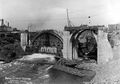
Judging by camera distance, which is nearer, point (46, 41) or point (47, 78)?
point (47, 78)

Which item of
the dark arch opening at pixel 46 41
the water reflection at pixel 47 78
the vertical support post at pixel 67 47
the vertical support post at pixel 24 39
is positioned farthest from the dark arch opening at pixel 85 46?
the vertical support post at pixel 24 39

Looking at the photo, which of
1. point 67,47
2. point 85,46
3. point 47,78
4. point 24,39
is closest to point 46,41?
point 24,39

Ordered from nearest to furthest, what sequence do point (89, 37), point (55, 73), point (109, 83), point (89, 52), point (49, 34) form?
point (109, 83) → point (55, 73) → point (89, 52) → point (89, 37) → point (49, 34)

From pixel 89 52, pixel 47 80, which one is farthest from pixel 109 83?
pixel 89 52

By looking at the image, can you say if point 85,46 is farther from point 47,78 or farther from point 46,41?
point 47,78

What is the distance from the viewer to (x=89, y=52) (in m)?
34.5

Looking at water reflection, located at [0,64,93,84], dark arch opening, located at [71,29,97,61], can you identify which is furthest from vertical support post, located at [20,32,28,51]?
water reflection, located at [0,64,93,84]

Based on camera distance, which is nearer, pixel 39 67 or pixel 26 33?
pixel 39 67

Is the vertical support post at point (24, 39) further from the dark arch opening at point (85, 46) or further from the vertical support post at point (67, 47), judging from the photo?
the dark arch opening at point (85, 46)

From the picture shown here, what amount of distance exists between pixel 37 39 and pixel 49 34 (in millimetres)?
4256

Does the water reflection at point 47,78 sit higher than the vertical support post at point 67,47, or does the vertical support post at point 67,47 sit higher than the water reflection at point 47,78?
the vertical support post at point 67,47

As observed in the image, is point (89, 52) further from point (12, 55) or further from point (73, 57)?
point (12, 55)

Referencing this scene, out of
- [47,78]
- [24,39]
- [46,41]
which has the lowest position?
[47,78]

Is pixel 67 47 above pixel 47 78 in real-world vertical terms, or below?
above
